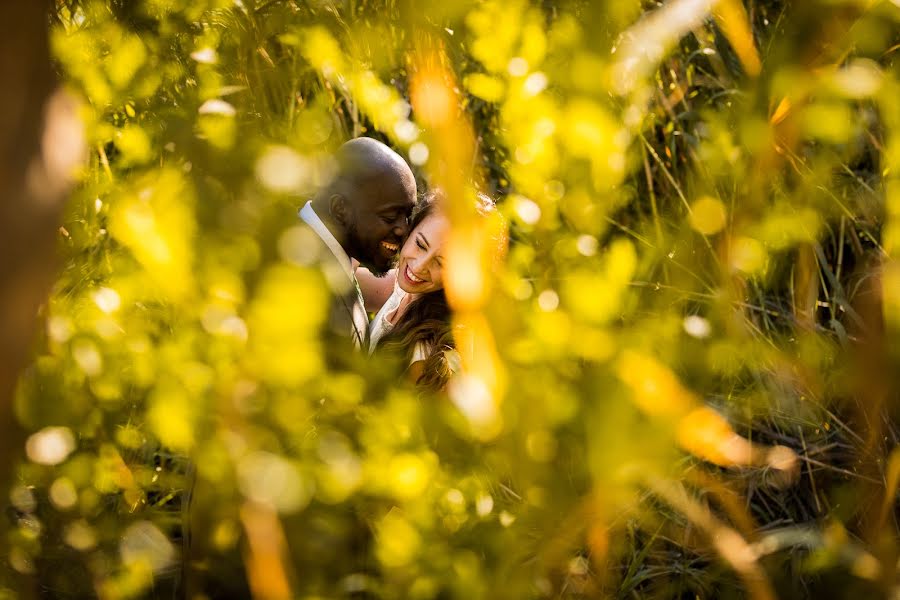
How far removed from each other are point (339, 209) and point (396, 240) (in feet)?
0.41

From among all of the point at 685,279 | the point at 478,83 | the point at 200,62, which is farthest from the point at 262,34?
the point at 685,279

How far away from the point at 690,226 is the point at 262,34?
414 mm

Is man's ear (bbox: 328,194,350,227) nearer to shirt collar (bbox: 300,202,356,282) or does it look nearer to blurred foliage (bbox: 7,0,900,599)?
shirt collar (bbox: 300,202,356,282)

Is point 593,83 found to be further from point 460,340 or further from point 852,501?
point 852,501

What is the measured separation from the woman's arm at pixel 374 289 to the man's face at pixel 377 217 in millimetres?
260

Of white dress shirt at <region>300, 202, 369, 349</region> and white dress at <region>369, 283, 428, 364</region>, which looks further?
white dress at <region>369, 283, 428, 364</region>

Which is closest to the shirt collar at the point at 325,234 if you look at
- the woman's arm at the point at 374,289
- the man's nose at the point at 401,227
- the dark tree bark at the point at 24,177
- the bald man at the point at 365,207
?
the bald man at the point at 365,207

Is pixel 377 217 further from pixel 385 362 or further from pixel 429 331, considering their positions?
pixel 385 362

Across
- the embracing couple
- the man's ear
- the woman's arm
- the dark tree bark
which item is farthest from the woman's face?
the dark tree bark

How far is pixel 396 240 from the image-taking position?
Result: 59.5 inches

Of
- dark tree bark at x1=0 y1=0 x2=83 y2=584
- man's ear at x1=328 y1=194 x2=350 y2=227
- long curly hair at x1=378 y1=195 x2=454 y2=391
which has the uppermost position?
dark tree bark at x1=0 y1=0 x2=83 y2=584

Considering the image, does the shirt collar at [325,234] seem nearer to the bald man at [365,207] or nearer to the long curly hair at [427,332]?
the bald man at [365,207]

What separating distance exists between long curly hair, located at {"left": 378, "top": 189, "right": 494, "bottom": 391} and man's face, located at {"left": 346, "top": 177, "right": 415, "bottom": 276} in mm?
32

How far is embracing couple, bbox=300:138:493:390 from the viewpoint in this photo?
4.42 feet
